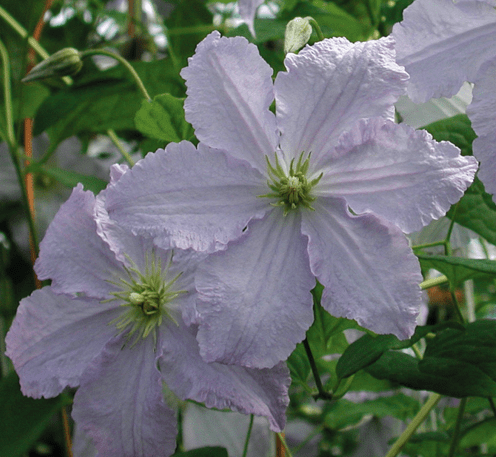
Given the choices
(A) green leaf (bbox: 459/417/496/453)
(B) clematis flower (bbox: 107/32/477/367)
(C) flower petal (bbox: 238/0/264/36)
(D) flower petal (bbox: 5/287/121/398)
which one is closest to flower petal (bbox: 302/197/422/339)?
(B) clematis flower (bbox: 107/32/477/367)

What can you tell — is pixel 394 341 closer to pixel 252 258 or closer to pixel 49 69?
pixel 252 258

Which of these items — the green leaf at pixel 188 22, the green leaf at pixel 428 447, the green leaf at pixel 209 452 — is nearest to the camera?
the green leaf at pixel 209 452

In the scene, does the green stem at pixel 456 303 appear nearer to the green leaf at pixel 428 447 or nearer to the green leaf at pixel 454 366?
the green leaf at pixel 454 366

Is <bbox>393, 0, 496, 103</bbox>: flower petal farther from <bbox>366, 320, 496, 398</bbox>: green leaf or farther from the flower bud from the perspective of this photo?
<bbox>366, 320, 496, 398</bbox>: green leaf

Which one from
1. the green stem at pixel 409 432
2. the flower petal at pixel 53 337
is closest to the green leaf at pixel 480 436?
the green stem at pixel 409 432

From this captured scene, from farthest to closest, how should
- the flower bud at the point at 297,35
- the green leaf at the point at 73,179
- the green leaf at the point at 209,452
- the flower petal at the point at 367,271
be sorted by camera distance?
the green leaf at the point at 73,179 → the green leaf at the point at 209,452 → the flower bud at the point at 297,35 → the flower petal at the point at 367,271

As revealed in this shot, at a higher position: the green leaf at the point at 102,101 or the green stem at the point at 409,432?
the green leaf at the point at 102,101

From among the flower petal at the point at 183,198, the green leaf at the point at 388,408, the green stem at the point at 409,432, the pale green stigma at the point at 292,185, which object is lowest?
the green leaf at the point at 388,408

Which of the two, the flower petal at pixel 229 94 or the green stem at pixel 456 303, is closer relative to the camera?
the flower petal at pixel 229 94
